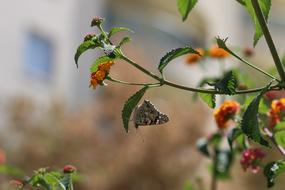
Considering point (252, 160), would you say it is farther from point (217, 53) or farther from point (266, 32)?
point (217, 53)

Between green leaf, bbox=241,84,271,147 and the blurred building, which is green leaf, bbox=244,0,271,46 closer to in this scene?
green leaf, bbox=241,84,271,147

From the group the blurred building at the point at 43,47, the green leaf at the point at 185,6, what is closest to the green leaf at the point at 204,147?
the green leaf at the point at 185,6

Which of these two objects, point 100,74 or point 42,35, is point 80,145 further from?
point 100,74

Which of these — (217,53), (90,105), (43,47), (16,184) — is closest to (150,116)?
(16,184)

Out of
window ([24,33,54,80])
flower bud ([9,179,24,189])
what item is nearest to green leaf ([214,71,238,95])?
flower bud ([9,179,24,189])

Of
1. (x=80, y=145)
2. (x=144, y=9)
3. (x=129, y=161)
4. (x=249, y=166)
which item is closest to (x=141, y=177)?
(x=129, y=161)
